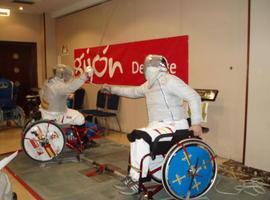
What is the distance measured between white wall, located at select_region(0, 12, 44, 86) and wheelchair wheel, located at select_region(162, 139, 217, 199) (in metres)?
5.81

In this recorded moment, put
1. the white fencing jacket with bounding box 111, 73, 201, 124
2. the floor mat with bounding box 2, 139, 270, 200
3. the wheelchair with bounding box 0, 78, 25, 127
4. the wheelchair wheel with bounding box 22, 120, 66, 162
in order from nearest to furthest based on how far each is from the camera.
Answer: the white fencing jacket with bounding box 111, 73, 201, 124
the floor mat with bounding box 2, 139, 270, 200
the wheelchair wheel with bounding box 22, 120, 66, 162
the wheelchair with bounding box 0, 78, 25, 127

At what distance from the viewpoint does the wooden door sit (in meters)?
6.91

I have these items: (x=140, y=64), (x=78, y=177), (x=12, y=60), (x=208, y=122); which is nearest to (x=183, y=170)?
(x=78, y=177)

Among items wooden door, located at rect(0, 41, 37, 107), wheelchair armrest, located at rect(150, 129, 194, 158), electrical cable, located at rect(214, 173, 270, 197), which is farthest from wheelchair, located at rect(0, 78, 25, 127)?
electrical cable, located at rect(214, 173, 270, 197)

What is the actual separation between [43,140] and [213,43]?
8.23 feet

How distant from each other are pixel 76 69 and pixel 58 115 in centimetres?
291

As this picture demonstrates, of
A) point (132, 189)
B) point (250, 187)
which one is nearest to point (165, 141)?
point (132, 189)

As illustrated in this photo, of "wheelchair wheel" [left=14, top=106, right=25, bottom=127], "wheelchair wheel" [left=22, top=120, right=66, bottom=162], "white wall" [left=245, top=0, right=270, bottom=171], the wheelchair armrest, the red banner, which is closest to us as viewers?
the wheelchair armrest

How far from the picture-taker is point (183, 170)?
7.84 feet

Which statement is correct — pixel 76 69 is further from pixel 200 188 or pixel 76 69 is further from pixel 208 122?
pixel 200 188

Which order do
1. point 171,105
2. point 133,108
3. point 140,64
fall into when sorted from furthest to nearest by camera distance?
point 133,108, point 140,64, point 171,105

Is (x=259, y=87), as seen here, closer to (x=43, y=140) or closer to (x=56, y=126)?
(x=56, y=126)

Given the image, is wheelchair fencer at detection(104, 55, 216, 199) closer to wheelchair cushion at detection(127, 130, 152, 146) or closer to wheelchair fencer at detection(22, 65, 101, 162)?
wheelchair cushion at detection(127, 130, 152, 146)

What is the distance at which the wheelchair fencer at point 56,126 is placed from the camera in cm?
359
